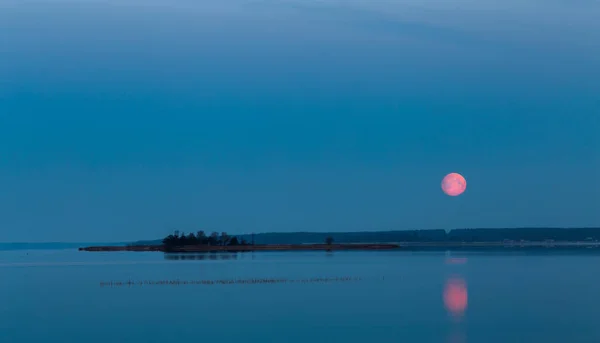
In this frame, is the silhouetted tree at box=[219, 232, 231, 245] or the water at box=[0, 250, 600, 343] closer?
the water at box=[0, 250, 600, 343]

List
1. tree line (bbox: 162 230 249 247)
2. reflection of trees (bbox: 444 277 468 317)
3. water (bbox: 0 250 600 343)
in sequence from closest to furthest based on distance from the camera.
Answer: water (bbox: 0 250 600 343) < reflection of trees (bbox: 444 277 468 317) < tree line (bbox: 162 230 249 247)

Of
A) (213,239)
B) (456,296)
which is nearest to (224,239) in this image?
(213,239)

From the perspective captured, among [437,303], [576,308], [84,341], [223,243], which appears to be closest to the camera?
[84,341]

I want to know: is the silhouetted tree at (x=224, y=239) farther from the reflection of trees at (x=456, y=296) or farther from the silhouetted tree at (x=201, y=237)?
the reflection of trees at (x=456, y=296)

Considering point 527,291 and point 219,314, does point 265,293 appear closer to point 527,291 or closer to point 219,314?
point 219,314

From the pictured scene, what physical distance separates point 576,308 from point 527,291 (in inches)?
401

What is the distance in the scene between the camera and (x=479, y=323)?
120 feet

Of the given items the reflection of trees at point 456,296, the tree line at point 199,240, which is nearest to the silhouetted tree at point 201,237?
the tree line at point 199,240

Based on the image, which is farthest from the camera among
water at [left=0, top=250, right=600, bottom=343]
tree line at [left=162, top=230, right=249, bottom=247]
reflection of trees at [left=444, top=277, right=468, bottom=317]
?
tree line at [left=162, top=230, right=249, bottom=247]

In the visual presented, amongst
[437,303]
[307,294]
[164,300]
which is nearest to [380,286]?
[307,294]

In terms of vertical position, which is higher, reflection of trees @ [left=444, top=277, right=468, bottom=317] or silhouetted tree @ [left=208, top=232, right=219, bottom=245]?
silhouetted tree @ [left=208, top=232, right=219, bottom=245]

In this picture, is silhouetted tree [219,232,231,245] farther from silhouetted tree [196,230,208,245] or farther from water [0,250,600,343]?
water [0,250,600,343]

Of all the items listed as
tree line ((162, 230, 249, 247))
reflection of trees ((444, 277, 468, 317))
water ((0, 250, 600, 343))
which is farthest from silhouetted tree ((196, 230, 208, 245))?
reflection of trees ((444, 277, 468, 317))

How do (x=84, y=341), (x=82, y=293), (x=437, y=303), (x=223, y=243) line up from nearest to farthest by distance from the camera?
1. (x=84, y=341)
2. (x=437, y=303)
3. (x=82, y=293)
4. (x=223, y=243)
